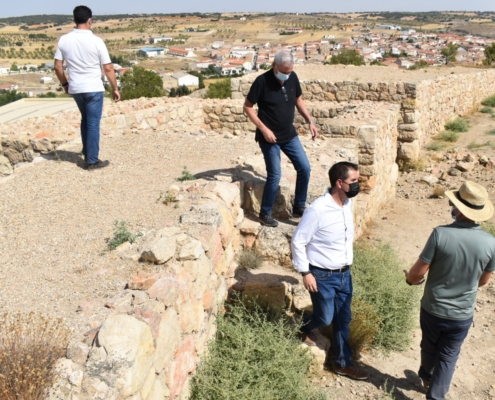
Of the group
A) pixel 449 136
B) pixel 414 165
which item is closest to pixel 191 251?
pixel 414 165

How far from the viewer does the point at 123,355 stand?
8.14 feet

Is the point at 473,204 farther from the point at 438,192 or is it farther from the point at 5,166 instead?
the point at 5,166

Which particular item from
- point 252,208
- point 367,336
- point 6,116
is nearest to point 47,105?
point 6,116

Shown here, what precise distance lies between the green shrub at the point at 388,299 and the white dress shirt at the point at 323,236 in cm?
127

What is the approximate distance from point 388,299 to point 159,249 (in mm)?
2664

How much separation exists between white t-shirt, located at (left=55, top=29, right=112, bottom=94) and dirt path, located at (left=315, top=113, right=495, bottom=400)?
4.23m

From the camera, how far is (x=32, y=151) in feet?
25.3

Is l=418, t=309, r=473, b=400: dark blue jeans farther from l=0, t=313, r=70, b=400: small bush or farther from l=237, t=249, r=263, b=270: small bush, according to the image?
l=0, t=313, r=70, b=400: small bush

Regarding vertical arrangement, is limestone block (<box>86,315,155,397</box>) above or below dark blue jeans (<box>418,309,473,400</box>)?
above

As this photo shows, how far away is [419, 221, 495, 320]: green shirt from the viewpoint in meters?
3.17

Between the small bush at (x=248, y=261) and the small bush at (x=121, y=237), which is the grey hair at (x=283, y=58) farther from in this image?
the small bush at (x=121, y=237)

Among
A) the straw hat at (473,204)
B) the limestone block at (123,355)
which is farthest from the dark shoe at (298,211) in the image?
the limestone block at (123,355)

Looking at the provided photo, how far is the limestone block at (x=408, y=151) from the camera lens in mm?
11148

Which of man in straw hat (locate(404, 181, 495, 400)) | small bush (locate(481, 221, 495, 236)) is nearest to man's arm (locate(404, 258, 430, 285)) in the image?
man in straw hat (locate(404, 181, 495, 400))
